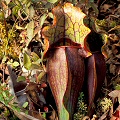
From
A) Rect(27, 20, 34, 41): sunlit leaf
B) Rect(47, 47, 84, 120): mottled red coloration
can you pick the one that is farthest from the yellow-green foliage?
Rect(47, 47, 84, 120): mottled red coloration

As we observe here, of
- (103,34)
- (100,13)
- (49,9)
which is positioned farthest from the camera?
(100,13)

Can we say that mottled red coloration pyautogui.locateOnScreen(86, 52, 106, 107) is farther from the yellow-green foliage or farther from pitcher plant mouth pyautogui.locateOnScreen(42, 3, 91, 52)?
the yellow-green foliage

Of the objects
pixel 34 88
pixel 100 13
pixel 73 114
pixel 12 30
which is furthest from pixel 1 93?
pixel 100 13

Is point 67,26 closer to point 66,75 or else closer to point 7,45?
point 66,75

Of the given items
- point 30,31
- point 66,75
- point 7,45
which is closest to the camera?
point 66,75

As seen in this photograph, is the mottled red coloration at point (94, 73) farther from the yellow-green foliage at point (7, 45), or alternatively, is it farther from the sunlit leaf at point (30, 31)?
the yellow-green foliage at point (7, 45)

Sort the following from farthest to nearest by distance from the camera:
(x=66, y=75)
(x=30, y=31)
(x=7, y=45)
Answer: (x=7, y=45) → (x=30, y=31) → (x=66, y=75)

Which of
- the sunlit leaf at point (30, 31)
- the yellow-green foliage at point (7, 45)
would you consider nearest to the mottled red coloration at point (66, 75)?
the sunlit leaf at point (30, 31)

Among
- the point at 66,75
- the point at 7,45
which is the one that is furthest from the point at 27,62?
the point at 7,45

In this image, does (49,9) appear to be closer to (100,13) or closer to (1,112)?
(100,13)
